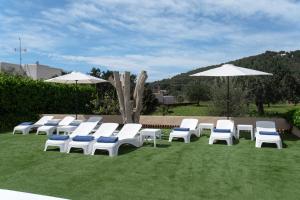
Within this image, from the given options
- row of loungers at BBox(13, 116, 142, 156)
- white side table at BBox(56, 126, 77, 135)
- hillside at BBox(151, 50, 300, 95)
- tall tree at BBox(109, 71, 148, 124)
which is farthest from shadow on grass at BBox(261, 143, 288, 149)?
hillside at BBox(151, 50, 300, 95)

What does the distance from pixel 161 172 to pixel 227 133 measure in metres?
4.38

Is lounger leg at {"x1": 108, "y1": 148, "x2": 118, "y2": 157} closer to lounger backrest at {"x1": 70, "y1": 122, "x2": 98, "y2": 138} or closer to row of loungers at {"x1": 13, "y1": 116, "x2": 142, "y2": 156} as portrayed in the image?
row of loungers at {"x1": 13, "y1": 116, "x2": 142, "y2": 156}

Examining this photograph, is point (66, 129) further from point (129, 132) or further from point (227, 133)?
point (227, 133)

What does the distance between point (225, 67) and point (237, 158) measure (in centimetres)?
544

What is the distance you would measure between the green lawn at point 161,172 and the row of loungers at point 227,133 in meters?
0.30

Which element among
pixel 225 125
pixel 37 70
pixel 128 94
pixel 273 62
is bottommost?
pixel 225 125

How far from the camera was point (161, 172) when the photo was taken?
27.4 ft

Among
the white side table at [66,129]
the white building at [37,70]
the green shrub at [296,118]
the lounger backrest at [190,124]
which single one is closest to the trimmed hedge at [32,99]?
the white side table at [66,129]

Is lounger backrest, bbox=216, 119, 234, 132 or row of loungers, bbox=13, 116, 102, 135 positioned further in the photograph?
row of loungers, bbox=13, 116, 102, 135

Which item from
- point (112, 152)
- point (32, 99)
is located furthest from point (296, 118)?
point (32, 99)

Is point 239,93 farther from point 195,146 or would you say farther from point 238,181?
point 238,181

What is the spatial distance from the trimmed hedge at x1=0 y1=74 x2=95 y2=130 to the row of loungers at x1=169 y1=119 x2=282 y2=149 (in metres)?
8.99

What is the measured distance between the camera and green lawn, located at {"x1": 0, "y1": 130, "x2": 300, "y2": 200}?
682 cm

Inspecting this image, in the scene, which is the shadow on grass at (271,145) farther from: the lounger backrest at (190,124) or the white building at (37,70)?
the white building at (37,70)
